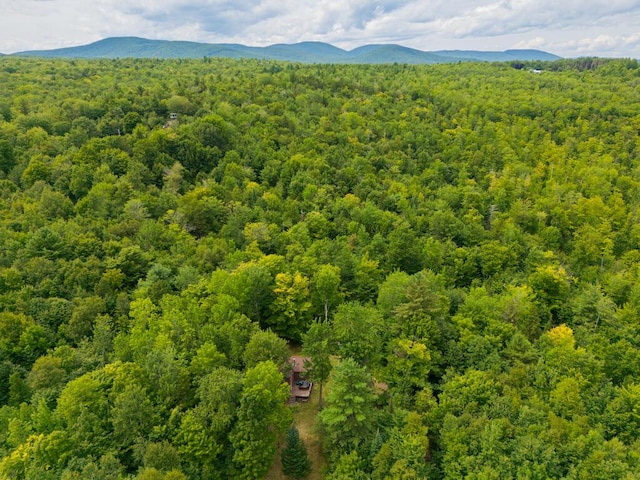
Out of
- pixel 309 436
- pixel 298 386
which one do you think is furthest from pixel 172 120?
pixel 309 436

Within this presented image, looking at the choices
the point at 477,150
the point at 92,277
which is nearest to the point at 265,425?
the point at 92,277

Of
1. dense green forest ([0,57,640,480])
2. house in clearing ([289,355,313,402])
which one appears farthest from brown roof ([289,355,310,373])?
dense green forest ([0,57,640,480])

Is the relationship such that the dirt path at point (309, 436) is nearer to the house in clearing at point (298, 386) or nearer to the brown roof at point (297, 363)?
the house in clearing at point (298, 386)

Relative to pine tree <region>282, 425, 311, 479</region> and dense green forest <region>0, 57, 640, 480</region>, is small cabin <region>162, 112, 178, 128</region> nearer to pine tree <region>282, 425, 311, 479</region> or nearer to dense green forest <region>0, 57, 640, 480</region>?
dense green forest <region>0, 57, 640, 480</region>

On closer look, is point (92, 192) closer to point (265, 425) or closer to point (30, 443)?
point (30, 443)

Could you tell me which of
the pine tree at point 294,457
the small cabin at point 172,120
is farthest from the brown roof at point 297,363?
the small cabin at point 172,120

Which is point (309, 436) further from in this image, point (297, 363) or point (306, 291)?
point (306, 291)
